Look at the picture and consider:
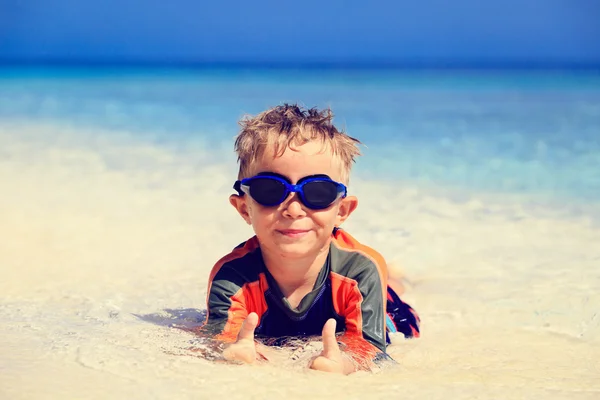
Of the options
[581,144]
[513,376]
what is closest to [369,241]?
[513,376]

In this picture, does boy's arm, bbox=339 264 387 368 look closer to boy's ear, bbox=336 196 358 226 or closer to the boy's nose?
boy's ear, bbox=336 196 358 226

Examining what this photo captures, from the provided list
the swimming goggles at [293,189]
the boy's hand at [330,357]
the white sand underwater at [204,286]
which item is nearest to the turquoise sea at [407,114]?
the white sand underwater at [204,286]

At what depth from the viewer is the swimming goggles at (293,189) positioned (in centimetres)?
280

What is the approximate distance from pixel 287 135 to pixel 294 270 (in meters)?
0.50

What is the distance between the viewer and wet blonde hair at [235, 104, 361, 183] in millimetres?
2867

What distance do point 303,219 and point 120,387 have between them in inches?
34.7

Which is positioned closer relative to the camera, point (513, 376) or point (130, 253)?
point (513, 376)

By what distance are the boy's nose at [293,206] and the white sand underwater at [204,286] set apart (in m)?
0.51

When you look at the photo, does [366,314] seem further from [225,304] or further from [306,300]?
[225,304]

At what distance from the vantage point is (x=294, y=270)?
118 inches

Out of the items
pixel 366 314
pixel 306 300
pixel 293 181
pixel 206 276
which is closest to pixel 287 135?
pixel 293 181

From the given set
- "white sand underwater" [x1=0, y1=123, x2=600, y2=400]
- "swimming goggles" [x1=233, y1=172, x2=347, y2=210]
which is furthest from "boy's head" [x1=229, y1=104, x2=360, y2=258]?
"white sand underwater" [x1=0, y1=123, x2=600, y2=400]

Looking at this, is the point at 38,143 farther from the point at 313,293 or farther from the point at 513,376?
the point at 513,376

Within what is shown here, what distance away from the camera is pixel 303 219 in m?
2.85
